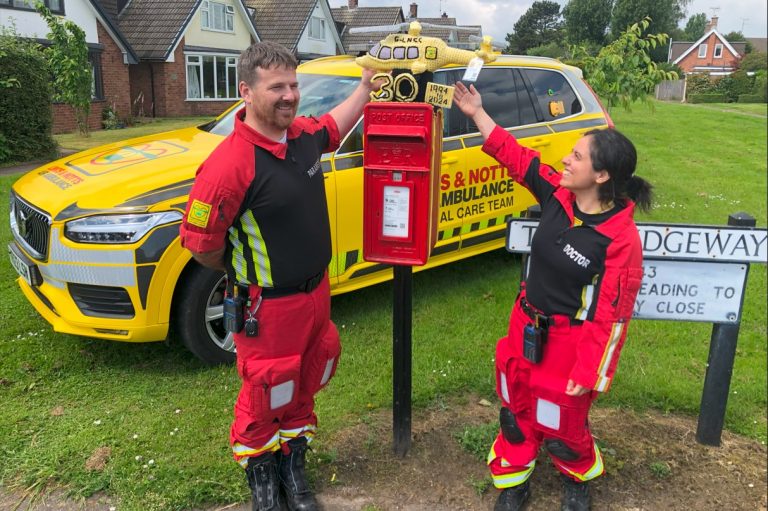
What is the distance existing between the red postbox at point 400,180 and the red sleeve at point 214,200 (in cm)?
62

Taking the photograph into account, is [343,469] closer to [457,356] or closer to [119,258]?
[457,356]

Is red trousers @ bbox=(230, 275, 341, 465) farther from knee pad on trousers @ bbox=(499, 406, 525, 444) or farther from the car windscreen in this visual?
the car windscreen

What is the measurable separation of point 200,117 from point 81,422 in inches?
866

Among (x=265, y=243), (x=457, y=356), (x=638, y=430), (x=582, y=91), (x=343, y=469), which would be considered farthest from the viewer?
(x=582, y=91)

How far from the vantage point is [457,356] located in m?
4.23

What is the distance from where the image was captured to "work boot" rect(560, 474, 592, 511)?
2791mm

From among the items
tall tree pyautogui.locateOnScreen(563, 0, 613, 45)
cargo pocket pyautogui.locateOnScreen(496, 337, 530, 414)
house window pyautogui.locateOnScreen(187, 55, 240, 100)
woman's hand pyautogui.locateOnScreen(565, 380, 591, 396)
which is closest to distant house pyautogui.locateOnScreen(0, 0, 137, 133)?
house window pyautogui.locateOnScreen(187, 55, 240, 100)

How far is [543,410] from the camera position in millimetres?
2633

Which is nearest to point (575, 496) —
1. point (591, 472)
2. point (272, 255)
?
point (591, 472)

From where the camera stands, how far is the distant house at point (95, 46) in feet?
55.3

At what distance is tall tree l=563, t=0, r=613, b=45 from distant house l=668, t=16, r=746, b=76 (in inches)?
32.7

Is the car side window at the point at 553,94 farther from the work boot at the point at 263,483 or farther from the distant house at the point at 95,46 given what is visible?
the distant house at the point at 95,46

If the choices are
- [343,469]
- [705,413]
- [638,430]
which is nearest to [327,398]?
[343,469]

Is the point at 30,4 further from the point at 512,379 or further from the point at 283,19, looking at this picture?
the point at 512,379
